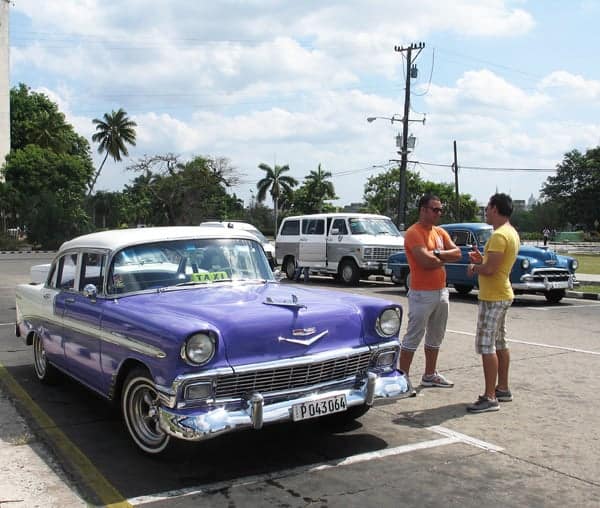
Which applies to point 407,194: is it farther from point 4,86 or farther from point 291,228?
point 291,228

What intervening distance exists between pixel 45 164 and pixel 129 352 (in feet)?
166

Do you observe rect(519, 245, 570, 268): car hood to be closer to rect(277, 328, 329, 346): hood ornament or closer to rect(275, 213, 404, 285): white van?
rect(275, 213, 404, 285): white van

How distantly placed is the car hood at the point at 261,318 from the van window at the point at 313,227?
15.4 metres

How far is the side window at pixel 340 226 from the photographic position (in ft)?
65.2

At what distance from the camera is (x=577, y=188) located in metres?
84.2

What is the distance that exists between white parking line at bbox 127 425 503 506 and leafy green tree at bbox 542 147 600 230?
83827 mm

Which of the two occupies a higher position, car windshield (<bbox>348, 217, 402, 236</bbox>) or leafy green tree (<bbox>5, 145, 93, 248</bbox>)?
leafy green tree (<bbox>5, 145, 93, 248</bbox>)

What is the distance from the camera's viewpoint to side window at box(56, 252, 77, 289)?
6.05 m

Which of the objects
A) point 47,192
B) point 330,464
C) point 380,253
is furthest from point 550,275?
point 47,192

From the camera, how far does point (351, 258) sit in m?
19.4

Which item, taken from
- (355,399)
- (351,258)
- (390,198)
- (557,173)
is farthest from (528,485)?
(557,173)

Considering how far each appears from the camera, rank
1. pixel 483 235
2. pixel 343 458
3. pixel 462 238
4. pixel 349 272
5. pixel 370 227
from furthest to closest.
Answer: pixel 370 227, pixel 349 272, pixel 462 238, pixel 483 235, pixel 343 458

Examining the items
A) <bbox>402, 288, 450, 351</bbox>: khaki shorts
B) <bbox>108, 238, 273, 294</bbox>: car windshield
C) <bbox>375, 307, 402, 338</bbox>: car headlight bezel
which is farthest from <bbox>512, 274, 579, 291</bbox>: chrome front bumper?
<bbox>375, 307, 402, 338</bbox>: car headlight bezel

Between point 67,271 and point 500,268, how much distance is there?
396 cm
